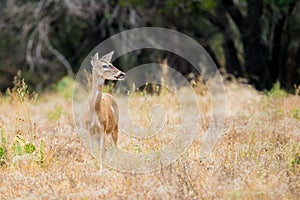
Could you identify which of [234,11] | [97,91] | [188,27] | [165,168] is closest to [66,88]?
[188,27]

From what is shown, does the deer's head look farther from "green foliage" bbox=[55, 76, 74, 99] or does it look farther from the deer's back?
"green foliage" bbox=[55, 76, 74, 99]

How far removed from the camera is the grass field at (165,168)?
5.34 m

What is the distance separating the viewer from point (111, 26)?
55.1 feet

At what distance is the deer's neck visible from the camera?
7.27 meters

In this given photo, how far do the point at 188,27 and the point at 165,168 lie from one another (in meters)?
11.0

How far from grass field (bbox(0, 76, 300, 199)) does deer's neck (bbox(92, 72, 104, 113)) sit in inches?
20.0

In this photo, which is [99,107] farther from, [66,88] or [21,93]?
[66,88]

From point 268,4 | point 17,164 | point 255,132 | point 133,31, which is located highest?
point 268,4

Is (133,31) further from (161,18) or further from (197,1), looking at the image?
(197,1)

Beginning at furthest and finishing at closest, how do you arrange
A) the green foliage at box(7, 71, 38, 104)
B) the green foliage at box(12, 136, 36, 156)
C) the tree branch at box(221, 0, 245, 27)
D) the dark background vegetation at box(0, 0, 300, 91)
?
the tree branch at box(221, 0, 245, 27)
the dark background vegetation at box(0, 0, 300, 91)
the green foliage at box(12, 136, 36, 156)
the green foliage at box(7, 71, 38, 104)

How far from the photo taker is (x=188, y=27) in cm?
1667

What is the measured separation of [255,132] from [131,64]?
9373mm

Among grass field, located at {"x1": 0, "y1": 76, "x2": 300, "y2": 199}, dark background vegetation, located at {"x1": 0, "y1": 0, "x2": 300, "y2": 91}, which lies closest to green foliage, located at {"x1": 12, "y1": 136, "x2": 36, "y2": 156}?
grass field, located at {"x1": 0, "y1": 76, "x2": 300, "y2": 199}

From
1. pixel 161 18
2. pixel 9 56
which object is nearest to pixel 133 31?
pixel 161 18
